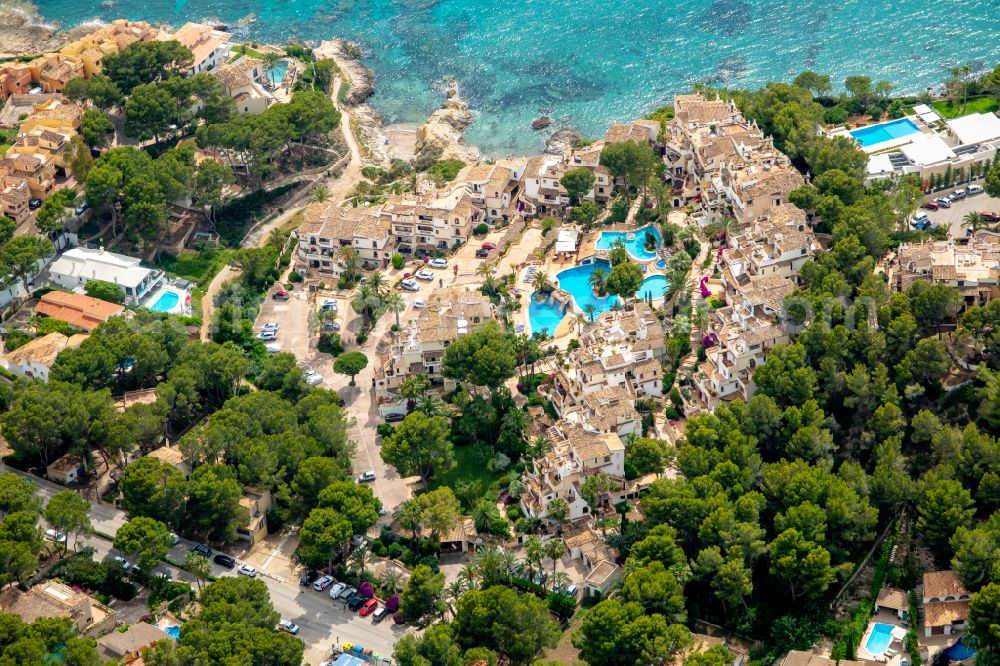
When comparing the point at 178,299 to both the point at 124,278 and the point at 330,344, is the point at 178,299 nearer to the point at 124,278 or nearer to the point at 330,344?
the point at 124,278

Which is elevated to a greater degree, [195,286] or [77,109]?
[77,109]

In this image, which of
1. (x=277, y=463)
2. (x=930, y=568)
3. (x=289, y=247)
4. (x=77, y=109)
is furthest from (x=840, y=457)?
(x=77, y=109)

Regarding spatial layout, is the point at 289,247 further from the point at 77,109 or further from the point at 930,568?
the point at 930,568

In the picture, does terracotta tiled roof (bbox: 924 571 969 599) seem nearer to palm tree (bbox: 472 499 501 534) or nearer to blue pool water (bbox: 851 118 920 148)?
palm tree (bbox: 472 499 501 534)

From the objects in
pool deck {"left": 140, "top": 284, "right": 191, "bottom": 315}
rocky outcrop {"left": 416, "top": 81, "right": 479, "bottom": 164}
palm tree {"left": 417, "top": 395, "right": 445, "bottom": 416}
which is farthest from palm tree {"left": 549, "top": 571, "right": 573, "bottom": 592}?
rocky outcrop {"left": 416, "top": 81, "right": 479, "bottom": 164}

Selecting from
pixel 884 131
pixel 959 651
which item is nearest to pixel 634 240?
pixel 884 131

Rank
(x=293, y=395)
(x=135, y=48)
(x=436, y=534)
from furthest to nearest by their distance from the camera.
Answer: (x=135, y=48) → (x=293, y=395) → (x=436, y=534)
